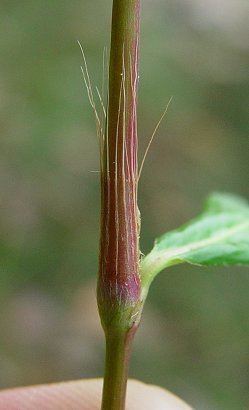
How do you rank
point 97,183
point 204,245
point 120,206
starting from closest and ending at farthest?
point 120,206 → point 204,245 → point 97,183

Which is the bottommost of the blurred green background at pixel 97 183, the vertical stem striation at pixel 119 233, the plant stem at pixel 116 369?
the plant stem at pixel 116 369

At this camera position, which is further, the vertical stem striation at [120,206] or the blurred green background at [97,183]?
the blurred green background at [97,183]

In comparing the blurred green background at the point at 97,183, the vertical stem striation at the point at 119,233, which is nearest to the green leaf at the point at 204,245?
the vertical stem striation at the point at 119,233

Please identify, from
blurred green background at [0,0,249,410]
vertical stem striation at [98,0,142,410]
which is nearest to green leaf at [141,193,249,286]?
vertical stem striation at [98,0,142,410]

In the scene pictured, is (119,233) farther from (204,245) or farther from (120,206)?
(204,245)

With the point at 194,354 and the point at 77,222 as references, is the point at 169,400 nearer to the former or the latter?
the point at 194,354

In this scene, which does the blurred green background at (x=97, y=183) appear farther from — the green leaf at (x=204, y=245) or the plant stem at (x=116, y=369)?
the plant stem at (x=116, y=369)

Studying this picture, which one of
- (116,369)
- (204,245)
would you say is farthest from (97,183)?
(116,369)

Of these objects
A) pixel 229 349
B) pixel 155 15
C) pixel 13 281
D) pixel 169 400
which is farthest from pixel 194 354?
pixel 155 15
